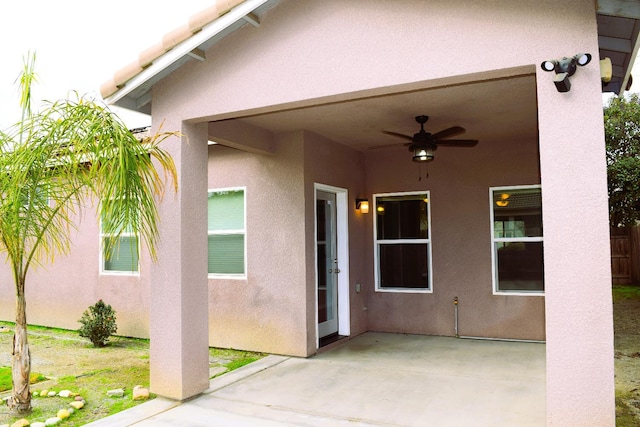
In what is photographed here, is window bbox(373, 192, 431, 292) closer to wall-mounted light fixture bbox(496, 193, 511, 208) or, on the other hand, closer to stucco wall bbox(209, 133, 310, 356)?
wall-mounted light fixture bbox(496, 193, 511, 208)

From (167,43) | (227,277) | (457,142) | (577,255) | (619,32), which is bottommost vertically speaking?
(227,277)

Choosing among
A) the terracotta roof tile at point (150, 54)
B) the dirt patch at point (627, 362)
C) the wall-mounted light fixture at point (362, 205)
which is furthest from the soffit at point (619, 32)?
the wall-mounted light fixture at point (362, 205)

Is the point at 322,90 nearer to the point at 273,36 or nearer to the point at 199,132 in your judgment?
the point at 273,36

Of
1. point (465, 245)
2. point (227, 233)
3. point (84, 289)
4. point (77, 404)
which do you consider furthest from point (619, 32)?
point (84, 289)

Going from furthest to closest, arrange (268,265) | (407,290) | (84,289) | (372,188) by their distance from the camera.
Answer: (84,289) < (372,188) < (407,290) < (268,265)

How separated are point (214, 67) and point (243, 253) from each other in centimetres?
323

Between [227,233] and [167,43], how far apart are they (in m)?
3.45

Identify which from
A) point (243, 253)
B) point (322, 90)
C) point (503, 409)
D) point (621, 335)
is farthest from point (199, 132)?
point (621, 335)

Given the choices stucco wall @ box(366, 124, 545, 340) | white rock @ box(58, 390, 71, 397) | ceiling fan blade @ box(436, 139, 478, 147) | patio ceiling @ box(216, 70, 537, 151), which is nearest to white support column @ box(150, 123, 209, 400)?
patio ceiling @ box(216, 70, 537, 151)

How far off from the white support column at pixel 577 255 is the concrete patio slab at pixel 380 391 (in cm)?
112

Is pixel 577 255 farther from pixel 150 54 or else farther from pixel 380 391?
pixel 150 54

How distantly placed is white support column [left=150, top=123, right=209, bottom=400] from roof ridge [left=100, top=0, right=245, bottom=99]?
619 millimetres

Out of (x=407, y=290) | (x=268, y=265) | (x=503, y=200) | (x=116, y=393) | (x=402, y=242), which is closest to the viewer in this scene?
(x=116, y=393)

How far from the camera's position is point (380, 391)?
511 centimetres
